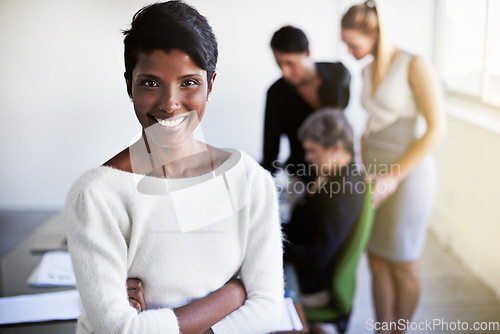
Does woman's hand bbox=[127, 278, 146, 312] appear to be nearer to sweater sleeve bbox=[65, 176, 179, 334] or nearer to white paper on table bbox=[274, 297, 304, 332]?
sweater sleeve bbox=[65, 176, 179, 334]

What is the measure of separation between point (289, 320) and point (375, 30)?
0.68 meters

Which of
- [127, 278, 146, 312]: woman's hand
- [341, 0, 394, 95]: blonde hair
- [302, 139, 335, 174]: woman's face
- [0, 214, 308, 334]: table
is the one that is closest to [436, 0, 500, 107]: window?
[341, 0, 394, 95]: blonde hair

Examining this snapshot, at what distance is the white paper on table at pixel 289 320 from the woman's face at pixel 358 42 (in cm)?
60

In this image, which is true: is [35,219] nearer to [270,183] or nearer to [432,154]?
[270,183]

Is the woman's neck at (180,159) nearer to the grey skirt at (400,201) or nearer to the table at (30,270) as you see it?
the table at (30,270)

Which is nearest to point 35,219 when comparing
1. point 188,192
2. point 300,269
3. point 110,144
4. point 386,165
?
point 110,144

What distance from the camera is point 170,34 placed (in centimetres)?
57

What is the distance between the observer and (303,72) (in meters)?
1.16

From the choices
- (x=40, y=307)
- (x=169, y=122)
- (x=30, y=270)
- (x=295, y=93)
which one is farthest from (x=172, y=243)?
(x=295, y=93)

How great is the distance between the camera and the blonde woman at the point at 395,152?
3.59 ft

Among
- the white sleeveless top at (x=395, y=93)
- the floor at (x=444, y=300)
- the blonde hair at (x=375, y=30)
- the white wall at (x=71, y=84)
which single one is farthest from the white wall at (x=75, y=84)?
the floor at (x=444, y=300)

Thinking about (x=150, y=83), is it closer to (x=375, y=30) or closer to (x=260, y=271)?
(x=260, y=271)

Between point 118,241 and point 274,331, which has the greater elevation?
point 118,241

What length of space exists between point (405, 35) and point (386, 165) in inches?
12.0
